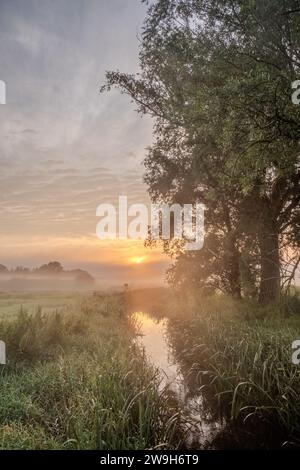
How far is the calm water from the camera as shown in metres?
9.94

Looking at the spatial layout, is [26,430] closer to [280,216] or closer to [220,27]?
[220,27]

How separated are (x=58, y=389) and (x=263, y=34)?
13202 millimetres

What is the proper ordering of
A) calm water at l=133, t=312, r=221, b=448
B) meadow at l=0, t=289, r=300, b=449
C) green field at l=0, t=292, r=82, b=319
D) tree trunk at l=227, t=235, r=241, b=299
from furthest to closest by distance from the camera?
tree trunk at l=227, t=235, r=241, b=299 < green field at l=0, t=292, r=82, b=319 < calm water at l=133, t=312, r=221, b=448 < meadow at l=0, t=289, r=300, b=449

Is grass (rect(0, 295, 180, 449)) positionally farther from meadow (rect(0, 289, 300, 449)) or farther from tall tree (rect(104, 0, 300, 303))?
tall tree (rect(104, 0, 300, 303))

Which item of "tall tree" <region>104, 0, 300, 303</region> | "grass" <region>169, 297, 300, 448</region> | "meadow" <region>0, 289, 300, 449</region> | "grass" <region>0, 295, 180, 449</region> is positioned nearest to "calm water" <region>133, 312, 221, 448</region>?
"meadow" <region>0, 289, 300, 449</region>

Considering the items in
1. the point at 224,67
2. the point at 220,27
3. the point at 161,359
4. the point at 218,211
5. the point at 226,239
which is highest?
the point at 220,27

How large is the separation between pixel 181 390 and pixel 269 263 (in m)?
12.0

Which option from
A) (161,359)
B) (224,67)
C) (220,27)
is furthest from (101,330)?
(220,27)

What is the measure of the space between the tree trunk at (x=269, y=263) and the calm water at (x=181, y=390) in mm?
5962

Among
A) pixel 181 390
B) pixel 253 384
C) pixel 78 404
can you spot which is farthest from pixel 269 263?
pixel 78 404

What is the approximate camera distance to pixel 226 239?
26188 millimetres

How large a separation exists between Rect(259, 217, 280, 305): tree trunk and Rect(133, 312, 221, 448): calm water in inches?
235

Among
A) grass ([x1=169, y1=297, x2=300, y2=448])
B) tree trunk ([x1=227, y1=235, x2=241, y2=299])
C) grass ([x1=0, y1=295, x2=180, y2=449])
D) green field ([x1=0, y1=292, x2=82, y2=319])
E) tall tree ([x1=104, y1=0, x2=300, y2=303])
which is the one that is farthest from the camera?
tree trunk ([x1=227, y1=235, x2=241, y2=299])

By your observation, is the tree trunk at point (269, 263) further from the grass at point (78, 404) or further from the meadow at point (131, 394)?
the grass at point (78, 404)
